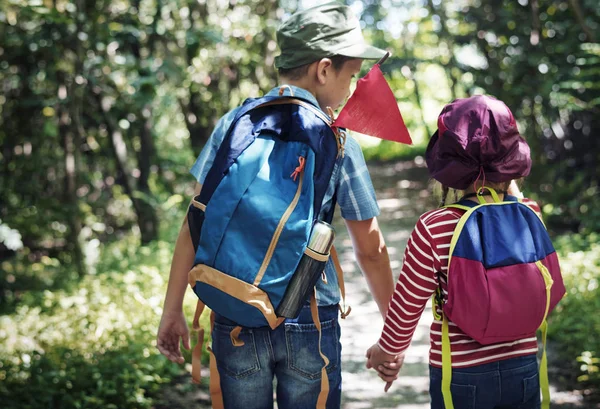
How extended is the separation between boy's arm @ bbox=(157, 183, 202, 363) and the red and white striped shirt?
77 cm

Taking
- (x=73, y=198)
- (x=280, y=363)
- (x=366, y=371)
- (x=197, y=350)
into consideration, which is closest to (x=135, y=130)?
(x=73, y=198)

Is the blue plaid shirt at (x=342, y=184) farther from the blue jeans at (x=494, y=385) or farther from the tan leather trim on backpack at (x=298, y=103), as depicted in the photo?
the blue jeans at (x=494, y=385)

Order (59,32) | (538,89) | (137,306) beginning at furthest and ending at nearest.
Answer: (538,89) < (59,32) < (137,306)

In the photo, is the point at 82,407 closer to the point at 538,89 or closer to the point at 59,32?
the point at 59,32

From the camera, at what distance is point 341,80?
2.39 meters

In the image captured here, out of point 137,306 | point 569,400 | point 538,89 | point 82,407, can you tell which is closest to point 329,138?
point 82,407

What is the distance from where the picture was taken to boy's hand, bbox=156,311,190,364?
255cm

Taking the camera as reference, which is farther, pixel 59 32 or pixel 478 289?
pixel 59 32

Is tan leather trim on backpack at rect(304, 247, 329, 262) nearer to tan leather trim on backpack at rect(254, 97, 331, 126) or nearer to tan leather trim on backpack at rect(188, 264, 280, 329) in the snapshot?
tan leather trim on backpack at rect(188, 264, 280, 329)

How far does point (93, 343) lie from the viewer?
17.1 feet

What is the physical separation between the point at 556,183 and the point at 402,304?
8.09m

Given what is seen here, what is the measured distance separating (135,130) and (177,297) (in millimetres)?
7362

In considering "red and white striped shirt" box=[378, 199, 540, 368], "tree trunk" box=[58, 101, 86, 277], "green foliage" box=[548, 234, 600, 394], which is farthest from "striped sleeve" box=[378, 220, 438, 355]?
"tree trunk" box=[58, 101, 86, 277]

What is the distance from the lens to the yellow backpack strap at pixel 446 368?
2191mm
